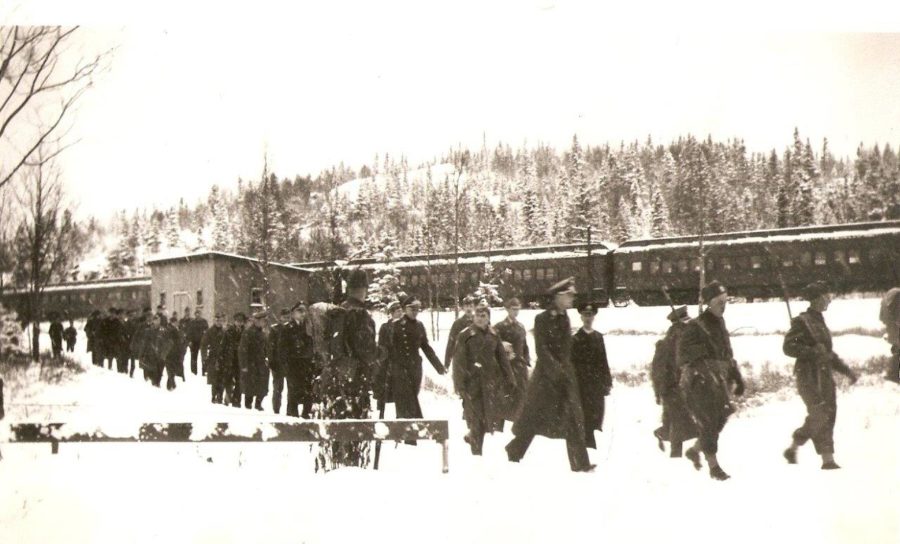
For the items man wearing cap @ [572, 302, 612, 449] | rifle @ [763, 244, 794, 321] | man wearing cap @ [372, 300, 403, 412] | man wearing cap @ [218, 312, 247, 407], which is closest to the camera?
rifle @ [763, 244, 794, 321]

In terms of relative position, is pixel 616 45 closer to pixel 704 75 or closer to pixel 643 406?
pixel 704 75

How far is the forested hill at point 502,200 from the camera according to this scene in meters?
4.56

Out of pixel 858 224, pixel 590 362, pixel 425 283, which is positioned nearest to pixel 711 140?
pixel 858 224

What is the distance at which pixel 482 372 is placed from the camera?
14.2 feet

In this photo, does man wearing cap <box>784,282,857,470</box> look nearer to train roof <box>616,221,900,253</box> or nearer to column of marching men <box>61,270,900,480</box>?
column of marching men <box>61,270,900,480</box>

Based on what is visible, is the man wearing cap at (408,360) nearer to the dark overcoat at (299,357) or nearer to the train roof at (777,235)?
the dark overcoat at (299,357)

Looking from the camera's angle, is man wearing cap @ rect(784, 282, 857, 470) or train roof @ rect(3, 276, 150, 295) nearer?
man wearing cap @ rect(784, 282, 857, 470)

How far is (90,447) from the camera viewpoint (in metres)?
4.42

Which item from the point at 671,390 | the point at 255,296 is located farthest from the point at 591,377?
the point at 255,296

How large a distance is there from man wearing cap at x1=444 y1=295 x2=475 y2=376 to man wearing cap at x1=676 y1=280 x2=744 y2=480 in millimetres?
1364

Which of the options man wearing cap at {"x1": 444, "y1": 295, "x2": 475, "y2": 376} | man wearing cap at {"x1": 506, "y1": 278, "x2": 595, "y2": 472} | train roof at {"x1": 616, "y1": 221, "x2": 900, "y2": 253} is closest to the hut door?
man wearing cap at {"x1": 444, "y1": 295, "x2": 475, "y2": 376}

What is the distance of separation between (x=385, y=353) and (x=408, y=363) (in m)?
0.18

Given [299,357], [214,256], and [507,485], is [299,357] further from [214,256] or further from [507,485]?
[507,485]

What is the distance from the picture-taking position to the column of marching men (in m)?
4.02
